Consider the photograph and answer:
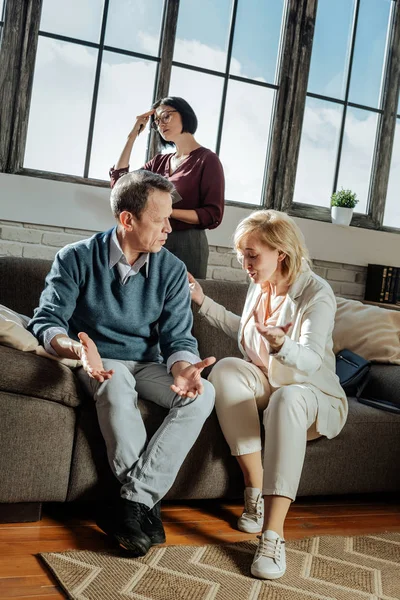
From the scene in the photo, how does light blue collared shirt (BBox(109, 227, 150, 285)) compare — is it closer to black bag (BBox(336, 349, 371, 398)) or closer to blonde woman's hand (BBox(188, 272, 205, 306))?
blonde woman's hand (BBox(188, 272, 205, 306))

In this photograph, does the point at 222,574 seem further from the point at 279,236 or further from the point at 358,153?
the point at 358,153

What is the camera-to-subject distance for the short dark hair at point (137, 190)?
7.41 ft

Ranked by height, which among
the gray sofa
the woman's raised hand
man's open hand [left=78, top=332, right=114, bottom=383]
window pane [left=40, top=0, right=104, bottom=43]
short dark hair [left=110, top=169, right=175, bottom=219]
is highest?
window pane [left=40, top=0, right=104, bottom=43]

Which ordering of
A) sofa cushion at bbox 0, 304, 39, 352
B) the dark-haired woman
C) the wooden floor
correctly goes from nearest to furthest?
the wooden floor
sofa cushion at bbox 0, 304, 39, 352
the dark-haired woman

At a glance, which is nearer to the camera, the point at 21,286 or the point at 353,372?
the point at 21,286

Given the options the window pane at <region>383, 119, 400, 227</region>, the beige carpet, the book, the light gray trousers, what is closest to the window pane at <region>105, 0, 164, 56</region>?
the window pane at <region>383, 119, 400, 227</region>

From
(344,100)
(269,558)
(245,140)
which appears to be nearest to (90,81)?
(245,140)

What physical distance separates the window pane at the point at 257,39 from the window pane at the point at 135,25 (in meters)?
0.49

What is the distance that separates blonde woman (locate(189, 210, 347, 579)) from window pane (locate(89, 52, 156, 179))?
5.89ft

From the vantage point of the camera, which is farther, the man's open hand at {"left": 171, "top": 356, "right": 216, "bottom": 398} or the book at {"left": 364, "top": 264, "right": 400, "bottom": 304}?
the book at {"left": 364, "top": 264, "right": 400, "bottom": 304}

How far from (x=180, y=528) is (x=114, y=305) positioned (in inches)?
27.8

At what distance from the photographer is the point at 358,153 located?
4.60 m

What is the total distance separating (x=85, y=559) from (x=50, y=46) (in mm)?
2846

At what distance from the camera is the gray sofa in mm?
2000
